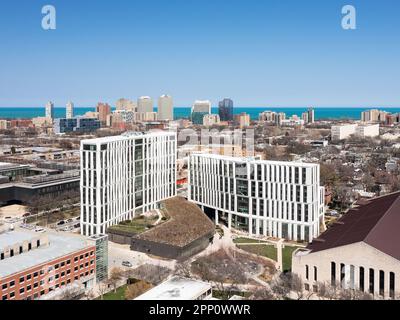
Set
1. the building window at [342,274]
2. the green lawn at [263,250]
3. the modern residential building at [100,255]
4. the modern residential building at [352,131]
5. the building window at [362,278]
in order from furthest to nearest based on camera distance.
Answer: the modern residential building at [352,131] < the green lawn at [263,250] < the modern residential building at [100,255] < the building window at [342,274] < the building window at [362,278]

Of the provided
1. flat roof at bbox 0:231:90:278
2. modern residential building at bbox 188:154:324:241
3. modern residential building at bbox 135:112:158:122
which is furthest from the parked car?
modern residential building at bbox 135:112:158:122

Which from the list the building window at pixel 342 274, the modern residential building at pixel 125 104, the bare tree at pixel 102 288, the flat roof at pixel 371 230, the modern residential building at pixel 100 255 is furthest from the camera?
the modern residential building at pixel 125 104

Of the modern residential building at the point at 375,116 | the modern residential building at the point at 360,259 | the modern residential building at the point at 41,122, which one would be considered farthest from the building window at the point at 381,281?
the modern residential building at the point at 375,116

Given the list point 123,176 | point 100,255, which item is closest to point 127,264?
point 100,255

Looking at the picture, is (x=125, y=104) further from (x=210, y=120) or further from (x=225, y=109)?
(x=210, y=120)

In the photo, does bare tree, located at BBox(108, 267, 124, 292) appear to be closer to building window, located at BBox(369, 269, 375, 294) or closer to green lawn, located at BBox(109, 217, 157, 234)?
green lawn, located at BBox(109, 217, 157, 234)

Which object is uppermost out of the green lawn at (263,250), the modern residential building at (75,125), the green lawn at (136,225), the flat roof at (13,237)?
the modern residential building at (75,125)

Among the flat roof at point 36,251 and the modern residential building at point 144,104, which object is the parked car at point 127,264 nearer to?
the flat roof at point 36,251

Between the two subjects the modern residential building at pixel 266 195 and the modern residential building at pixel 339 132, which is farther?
the modern residential building at pixel 339 132

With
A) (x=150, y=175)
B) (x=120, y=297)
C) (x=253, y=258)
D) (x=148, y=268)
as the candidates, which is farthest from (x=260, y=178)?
(x=120, y=297)

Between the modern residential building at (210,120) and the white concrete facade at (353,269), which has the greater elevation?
the modern residential building at (210,120)
